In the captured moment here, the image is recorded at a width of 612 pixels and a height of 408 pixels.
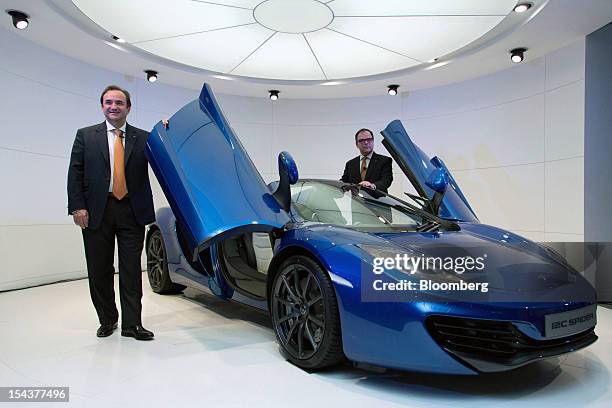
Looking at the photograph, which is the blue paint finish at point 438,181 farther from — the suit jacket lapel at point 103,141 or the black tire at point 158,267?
the black tire at point 158,267

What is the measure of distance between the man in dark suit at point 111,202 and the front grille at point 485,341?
193cm

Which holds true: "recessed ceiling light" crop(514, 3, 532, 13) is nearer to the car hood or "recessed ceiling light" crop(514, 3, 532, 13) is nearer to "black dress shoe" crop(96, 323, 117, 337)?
the car hood

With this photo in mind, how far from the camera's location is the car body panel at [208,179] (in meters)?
2.49

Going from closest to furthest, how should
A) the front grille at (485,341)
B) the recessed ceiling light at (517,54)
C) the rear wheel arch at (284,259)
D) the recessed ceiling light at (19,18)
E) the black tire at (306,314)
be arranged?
1. the front grille at (485,341)
2. the black tire at (306,314)
3. the rear wheel arch at (284,259)
4. the recessed ceiling light at (19,18)
5. the recessed ceiling light at (517,54)

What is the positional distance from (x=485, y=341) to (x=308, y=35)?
347 cm

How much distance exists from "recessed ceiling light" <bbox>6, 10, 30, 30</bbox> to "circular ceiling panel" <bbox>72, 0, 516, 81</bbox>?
592 millimetres

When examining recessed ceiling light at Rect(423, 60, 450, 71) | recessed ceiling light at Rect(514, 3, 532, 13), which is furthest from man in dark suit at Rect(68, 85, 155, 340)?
recessed ceiling light at Rect(423, 60, 450, 71)

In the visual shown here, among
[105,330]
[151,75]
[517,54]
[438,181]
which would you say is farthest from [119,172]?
[517,54]

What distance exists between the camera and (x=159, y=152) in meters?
2.73

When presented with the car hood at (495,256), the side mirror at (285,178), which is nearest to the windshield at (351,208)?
the side mirror at (285,178)

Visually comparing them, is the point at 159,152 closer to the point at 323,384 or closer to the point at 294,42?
the point at 323,384

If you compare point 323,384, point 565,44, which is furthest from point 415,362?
point 565,44

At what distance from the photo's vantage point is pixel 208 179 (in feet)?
8.62

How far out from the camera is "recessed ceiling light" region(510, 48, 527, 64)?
4886mm
